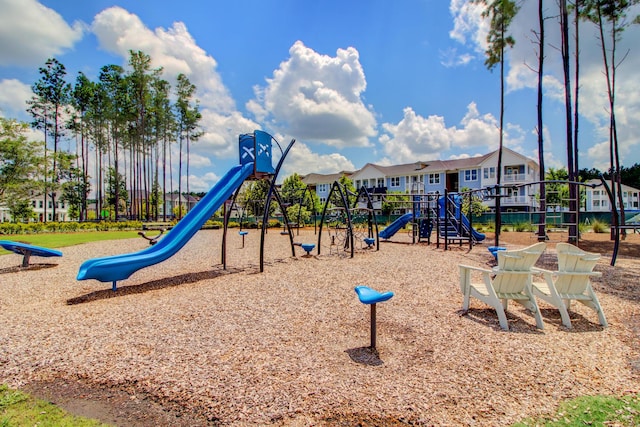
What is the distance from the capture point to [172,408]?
306cm

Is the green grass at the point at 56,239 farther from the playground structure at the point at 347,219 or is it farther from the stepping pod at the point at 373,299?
the stepping pod at the point at 373,299

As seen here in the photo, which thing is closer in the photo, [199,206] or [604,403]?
[604,403]

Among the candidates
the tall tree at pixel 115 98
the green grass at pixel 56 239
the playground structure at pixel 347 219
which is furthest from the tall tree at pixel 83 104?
the playground structure at pixel 347 219

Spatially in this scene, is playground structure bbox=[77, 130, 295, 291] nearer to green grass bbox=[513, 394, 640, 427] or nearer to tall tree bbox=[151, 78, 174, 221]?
green grass bbox=[513, 394, 640, 427]

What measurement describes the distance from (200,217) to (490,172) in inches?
1773

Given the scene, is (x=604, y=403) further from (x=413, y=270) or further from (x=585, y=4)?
(x=585, y=4)

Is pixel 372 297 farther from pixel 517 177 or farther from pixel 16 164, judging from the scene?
pixel 517 177

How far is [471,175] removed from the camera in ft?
154

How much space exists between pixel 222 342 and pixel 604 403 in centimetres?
410

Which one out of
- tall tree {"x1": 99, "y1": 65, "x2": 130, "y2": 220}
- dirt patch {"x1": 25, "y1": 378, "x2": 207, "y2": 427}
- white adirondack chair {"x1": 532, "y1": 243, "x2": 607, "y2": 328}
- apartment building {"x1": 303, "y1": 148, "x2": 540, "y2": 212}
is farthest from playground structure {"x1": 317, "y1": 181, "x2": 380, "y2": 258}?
tall tree {"x1": 99, "y1": 65, "x2": 130, "y2": 220}

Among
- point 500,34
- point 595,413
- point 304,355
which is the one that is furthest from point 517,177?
point 304,355

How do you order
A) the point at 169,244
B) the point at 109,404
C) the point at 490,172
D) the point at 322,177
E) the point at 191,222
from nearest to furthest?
the point at 109,404 < the point at 169,244 < the point at 191,222 < the point at 490,172 < the point at 322,177

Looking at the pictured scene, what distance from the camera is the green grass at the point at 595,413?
9.02 ft

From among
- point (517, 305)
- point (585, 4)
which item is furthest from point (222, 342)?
point (585, 4)
